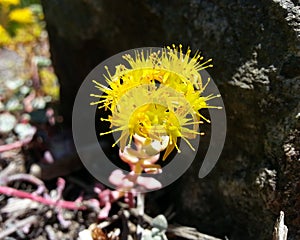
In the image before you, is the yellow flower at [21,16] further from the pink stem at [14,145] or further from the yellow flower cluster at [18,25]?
the pink stem at [14,145]

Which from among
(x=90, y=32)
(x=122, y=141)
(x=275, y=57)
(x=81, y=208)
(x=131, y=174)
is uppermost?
(x=90, y=32)

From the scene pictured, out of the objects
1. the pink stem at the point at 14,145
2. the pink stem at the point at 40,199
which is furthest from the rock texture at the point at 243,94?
the pink stem at the point at 14,145

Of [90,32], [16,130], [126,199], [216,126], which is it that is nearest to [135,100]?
[216,126]

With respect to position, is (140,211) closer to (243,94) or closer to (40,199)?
(40,199)

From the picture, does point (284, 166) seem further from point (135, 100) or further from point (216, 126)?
point (135, 100)

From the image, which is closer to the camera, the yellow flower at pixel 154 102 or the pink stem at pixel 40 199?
the yellow flower at pixel 154 102

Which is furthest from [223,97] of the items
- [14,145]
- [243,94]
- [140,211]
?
[14,145]
